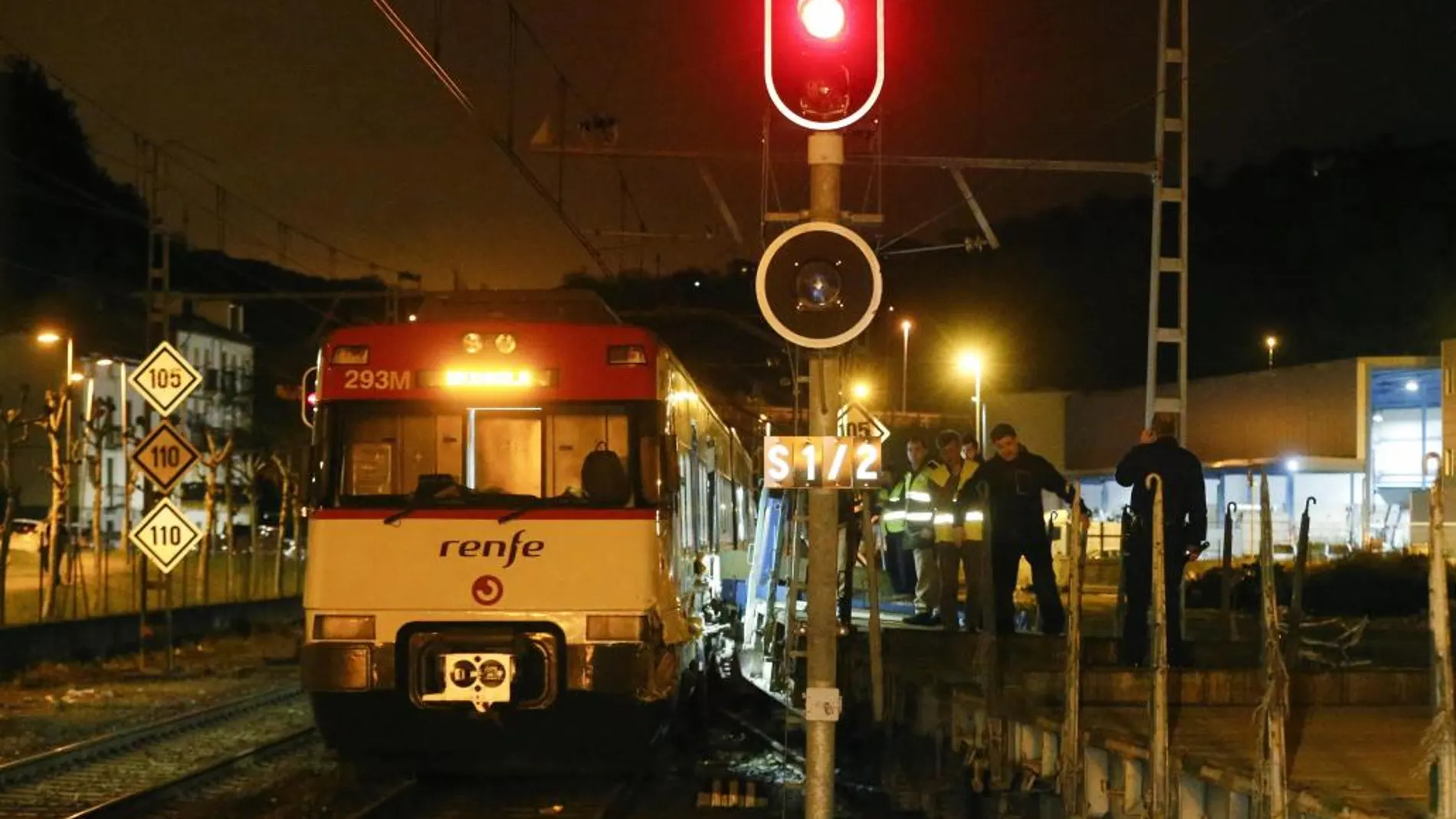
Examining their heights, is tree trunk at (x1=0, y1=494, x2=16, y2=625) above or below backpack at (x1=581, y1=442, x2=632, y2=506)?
below

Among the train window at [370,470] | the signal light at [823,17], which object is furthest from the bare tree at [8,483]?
the signal light at [823,17]

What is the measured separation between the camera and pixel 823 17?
242 inches

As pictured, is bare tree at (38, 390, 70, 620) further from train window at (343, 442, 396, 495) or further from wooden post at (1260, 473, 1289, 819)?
wooden post at (1260, 473, 1289, 819)

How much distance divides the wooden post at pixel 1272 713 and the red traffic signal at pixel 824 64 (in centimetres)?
247

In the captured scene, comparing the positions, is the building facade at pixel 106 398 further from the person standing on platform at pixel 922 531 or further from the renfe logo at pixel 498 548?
the renfe logo at pixel 498 548

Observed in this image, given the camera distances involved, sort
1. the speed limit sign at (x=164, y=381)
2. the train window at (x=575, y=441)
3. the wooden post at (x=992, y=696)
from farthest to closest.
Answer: the speed limit sign at (x=164, y=381), the train window at (x=575, y=441), the wooden post at (x=992, y=696)

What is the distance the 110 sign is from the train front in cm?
439

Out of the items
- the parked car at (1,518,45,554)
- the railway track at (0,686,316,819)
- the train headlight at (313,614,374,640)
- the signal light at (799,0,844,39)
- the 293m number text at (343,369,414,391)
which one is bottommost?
the railway track at (0,686,316,819)

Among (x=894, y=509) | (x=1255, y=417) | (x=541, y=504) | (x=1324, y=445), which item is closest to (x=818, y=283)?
(x=541, y=504)

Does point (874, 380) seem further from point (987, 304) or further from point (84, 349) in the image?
point (987, 304)

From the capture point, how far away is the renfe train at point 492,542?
1074 centimetres

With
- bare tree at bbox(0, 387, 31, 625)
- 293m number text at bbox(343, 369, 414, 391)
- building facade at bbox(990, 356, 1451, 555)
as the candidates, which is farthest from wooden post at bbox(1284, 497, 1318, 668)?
building facade at bbox(990, 356, 1451, 555)

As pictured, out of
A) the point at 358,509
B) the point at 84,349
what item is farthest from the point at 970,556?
the point at 84,349

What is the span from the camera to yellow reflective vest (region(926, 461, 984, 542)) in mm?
14664
